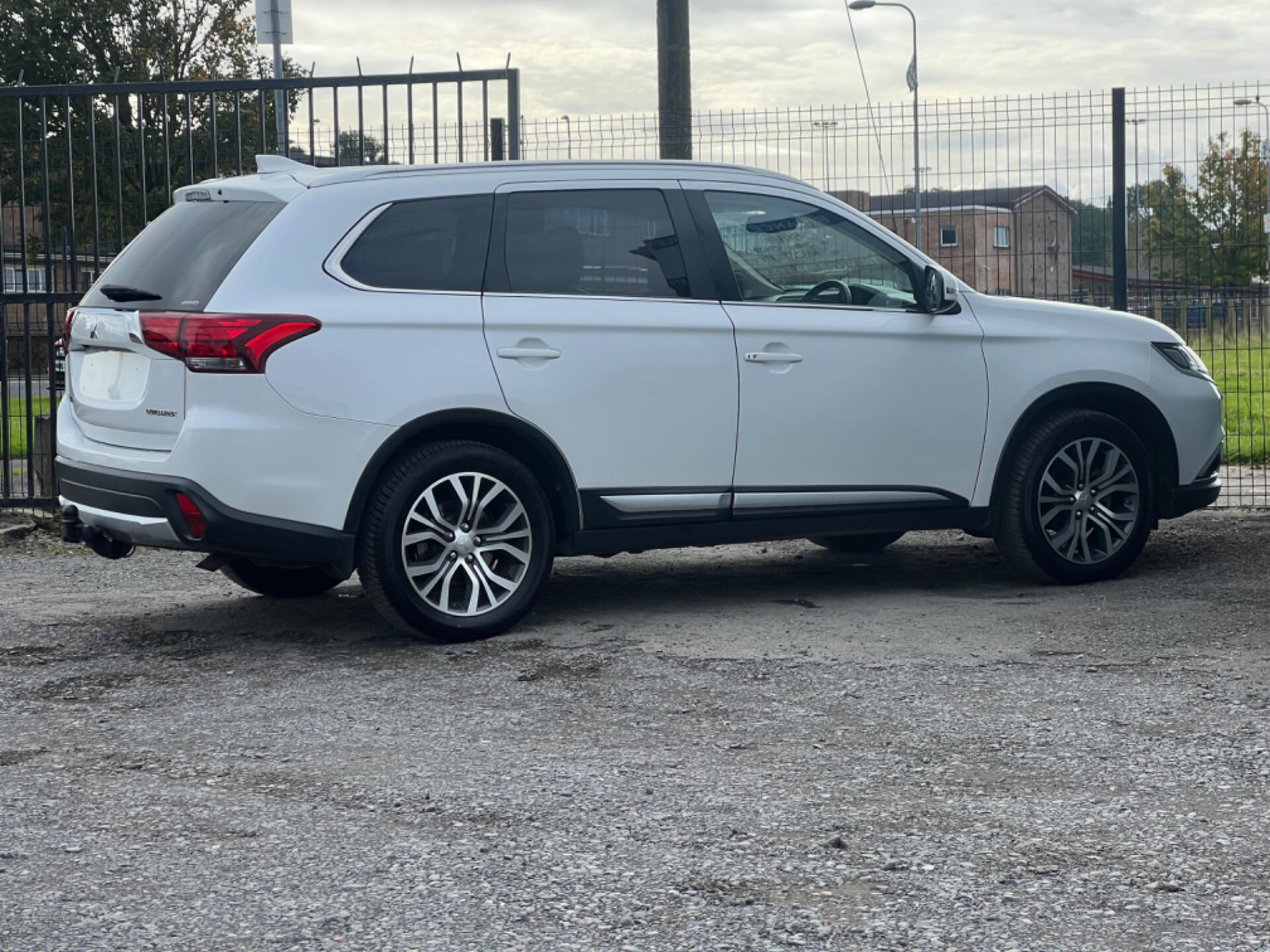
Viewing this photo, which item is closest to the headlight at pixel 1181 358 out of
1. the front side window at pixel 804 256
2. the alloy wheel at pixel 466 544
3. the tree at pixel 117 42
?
the front side window at pixel 804 256

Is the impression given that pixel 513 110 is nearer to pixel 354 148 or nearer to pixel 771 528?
pixel 354 148

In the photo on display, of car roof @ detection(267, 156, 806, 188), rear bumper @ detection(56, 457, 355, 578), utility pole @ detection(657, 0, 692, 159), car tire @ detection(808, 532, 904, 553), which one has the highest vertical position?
utility pole @ detection(657, 0, 692, 159)

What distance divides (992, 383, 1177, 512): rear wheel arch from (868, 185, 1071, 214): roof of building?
2806 millimetres

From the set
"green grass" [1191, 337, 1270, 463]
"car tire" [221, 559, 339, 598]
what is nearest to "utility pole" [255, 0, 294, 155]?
"car tire" [221, 559, 339, 598]

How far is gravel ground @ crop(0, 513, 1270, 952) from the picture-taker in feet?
11.2

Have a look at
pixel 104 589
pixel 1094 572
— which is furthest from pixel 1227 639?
pixel 104 589

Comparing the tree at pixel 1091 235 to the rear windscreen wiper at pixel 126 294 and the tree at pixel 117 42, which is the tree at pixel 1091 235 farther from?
the tree at pixel 117 42

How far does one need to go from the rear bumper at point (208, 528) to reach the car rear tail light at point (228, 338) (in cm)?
45

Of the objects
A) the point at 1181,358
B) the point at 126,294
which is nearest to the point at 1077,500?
the point at 1181,358

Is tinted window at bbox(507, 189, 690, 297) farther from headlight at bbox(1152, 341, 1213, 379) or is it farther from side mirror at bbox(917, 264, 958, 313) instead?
headlight at bbox(1152, 341, 1213, 379)

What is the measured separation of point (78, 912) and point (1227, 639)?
4457mm

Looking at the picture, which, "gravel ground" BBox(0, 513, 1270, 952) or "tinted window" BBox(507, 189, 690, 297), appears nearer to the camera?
"gravel ground" BBox(0, 513, 1270, 952)

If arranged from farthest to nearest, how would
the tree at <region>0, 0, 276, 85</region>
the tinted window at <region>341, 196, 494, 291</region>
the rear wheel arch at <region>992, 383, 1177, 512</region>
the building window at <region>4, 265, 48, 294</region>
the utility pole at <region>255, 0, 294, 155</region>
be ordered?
the tree at <region>0, 0, 276, 85</region>
the building window at <region>4, 265, 48, 294</region>
the utility pole at <region>255, 0, 294, 155</region>
the rear wheel arch at <region>992, 383, 1177, 512</region>
the tinted window at <region>341, 196, 494, 291</region>

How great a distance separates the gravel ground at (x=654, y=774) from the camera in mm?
3414
